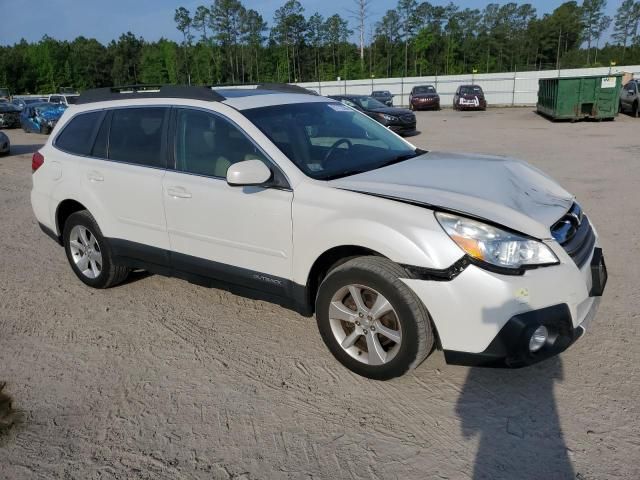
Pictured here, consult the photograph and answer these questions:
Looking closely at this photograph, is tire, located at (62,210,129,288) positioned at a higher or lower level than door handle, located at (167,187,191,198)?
lower

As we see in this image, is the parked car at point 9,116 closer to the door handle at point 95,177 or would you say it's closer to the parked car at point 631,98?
the door handle at point 95,177

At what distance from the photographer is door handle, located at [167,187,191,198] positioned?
3.98m

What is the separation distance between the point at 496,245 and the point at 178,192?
2.33 metres

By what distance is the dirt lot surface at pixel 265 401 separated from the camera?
268 cm

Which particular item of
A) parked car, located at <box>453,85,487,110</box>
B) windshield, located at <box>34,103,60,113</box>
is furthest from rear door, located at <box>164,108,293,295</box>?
parked car, located at <box>453,85,487,110</box>

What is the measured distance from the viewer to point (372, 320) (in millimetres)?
3240

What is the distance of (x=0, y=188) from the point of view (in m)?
10.9

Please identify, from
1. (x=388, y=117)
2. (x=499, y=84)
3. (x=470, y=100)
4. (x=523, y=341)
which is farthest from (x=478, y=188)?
(x=499, y=84)

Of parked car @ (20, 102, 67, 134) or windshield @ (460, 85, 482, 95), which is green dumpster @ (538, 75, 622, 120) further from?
parked car @ (20, 102, 67, 134)

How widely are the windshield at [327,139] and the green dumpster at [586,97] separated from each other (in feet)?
65.9

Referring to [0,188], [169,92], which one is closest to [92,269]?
[169,92]

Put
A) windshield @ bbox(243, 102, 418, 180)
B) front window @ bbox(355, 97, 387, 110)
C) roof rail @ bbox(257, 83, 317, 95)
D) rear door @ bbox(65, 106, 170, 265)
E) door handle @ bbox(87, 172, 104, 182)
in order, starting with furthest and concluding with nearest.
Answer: front window @ bbox(355, 97, 387, 110), roof rail @ bbox(257, 83, 317, 95), door handle @ bbox(87, 172, 104, 182), rear door @ bbox(65, 106, 170, 265), windshield @ bbox(243, 102, 418, 180)

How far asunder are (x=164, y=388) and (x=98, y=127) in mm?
2590

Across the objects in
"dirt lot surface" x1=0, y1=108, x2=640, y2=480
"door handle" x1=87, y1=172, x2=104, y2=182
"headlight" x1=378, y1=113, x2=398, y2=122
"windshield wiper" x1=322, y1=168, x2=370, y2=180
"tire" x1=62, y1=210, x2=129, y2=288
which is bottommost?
"dirt lot surface" x1=0, y1=108, x2=640, y2=480
